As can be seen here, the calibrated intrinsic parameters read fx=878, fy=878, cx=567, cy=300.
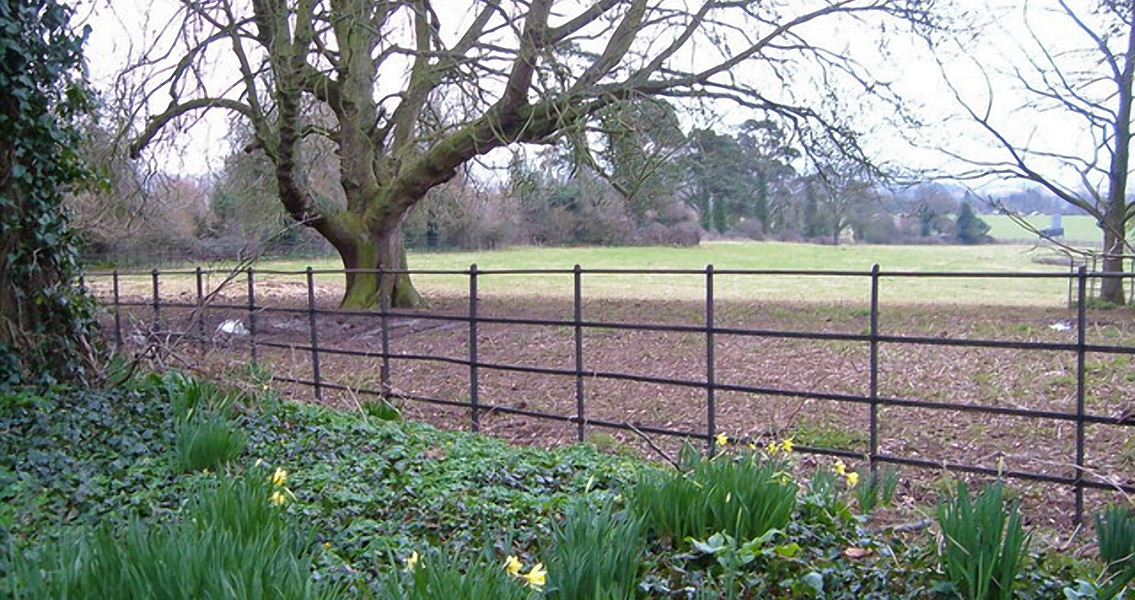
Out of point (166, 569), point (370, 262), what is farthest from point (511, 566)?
point (370, 262)

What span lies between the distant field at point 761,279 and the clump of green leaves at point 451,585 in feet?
47.1

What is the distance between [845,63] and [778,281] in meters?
10.8

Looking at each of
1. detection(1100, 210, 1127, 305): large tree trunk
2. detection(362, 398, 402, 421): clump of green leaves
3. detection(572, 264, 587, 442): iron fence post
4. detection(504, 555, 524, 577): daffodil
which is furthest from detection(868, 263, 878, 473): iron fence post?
detection(1100, 210, 1127, 305): large tree trunk

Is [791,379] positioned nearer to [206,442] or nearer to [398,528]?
[206,442]

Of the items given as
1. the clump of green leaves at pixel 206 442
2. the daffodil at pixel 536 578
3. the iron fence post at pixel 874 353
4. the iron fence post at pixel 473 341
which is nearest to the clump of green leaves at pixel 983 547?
the daffodil at pixel 536 578

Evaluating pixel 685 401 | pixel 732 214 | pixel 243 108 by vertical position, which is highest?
pixel 243 108

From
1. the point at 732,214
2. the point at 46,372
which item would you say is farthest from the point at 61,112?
the point at 732,214

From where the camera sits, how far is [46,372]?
581 centimetres

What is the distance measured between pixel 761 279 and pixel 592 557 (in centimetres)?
2142

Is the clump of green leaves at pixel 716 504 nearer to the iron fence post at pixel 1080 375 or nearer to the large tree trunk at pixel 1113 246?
the iron fence post at pixel 1080 375

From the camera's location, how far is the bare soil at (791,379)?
694cm

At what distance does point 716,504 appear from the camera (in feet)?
10.0

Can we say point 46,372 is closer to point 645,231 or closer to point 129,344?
point 129,344

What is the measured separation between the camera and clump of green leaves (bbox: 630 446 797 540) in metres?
3.02
